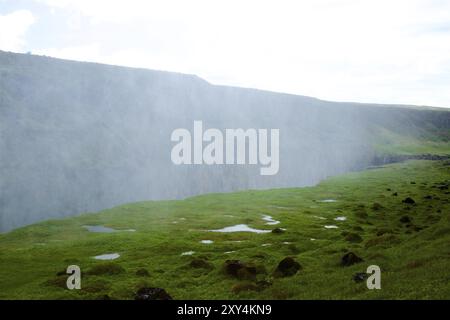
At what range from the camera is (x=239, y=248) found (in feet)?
201

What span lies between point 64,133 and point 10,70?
38.4 meters

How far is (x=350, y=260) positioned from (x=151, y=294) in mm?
19907

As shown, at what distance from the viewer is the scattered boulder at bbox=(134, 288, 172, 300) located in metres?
35.8

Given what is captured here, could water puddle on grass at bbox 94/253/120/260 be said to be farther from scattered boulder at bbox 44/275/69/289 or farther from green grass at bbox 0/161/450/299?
scattered boulder at bbox 44/275/69/289

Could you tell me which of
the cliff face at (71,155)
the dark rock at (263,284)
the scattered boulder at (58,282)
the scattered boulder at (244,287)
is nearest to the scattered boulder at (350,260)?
the dark rock at (263,284)

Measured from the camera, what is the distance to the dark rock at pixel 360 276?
34500mm

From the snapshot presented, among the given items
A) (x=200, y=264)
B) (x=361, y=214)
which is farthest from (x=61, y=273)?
(x=361, y=214)

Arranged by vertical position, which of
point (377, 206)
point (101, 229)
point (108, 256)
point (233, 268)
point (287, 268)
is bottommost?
point (101, 229)

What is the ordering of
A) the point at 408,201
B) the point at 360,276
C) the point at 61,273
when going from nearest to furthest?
the point at 360,276, the point at 61,273, the point at 408,201

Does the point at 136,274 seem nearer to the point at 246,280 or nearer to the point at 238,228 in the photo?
the point at 246,280

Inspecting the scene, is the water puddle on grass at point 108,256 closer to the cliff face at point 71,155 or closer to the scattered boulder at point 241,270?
the scattered boulder at point 241,270

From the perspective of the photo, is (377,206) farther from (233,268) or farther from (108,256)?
(108,256)

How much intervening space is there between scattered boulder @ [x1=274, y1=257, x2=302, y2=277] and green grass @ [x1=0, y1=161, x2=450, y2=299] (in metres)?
0.71
